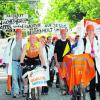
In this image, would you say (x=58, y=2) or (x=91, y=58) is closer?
(x=91, y=58)

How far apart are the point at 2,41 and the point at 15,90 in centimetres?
870

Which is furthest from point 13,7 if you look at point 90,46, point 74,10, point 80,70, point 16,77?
Result: point 80,70

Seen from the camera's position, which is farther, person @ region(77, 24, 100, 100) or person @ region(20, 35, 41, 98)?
person @ region(20, 35, 41, 98)

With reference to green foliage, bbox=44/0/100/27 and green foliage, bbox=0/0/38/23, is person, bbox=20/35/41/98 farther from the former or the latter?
green foliage, bbox=44/0/100/27

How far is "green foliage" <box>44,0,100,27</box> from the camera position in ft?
216

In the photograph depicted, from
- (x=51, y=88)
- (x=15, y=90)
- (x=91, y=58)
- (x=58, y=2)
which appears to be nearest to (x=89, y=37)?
(x=91, y=58)

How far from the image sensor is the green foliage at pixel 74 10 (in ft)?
216

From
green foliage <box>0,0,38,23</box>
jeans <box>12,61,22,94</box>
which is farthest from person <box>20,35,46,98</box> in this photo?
green foliage <box>0,0,38,23</box>

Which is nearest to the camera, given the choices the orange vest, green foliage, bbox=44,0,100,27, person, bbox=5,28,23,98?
the orange vest

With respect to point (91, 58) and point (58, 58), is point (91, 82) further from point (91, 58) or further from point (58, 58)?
point (58, 58)

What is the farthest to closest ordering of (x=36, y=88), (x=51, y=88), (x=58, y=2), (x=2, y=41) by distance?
(x=58, y=2) < (x=2, y=41) < (x=51, y=88) < (x=36, y=88)

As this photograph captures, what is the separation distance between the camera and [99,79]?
43.5 feet

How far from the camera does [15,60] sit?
53.6ft

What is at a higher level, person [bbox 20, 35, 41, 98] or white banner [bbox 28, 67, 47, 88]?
person [bbox 20, 35, 41, 98]
